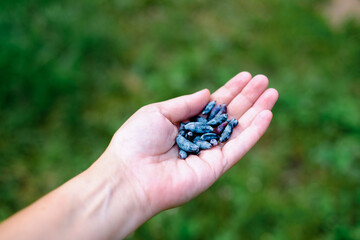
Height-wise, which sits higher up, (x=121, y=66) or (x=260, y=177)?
(x=121, y=66)

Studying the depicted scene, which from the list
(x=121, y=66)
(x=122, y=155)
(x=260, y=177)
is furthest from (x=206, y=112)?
(x=121, y=66)

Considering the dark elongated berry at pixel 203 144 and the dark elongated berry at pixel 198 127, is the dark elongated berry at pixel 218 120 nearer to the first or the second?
→ the dark elongated berry at pixel 198 127

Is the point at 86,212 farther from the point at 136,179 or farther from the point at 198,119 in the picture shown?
the point at 198,119

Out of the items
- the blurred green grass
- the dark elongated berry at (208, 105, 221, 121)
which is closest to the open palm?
the dark elongated berry at (208, 105, 221, 121)

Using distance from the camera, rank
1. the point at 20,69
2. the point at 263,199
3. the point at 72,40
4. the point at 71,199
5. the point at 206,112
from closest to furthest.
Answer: the point at 71,199
the point at 206,112
the point at 263,199
the point at 20,69
the point at 72,40

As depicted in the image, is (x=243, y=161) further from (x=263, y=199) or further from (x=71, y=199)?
(x=71, y=199)

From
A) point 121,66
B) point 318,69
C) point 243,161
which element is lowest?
point 243,161

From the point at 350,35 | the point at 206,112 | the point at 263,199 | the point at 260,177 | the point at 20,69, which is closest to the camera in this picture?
the point at 206,112

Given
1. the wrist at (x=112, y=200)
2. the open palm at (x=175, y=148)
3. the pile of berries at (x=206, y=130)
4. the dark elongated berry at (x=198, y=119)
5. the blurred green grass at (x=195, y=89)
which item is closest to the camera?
the wrist at (x=112, y=200)

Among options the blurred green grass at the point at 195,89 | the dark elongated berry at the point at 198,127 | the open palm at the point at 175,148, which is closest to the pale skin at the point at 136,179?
the open palm at the point at 175,148
